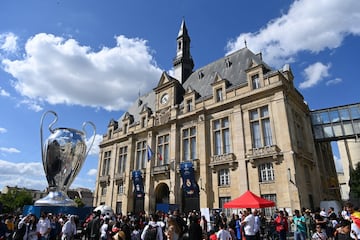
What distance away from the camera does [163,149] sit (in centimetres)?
2723

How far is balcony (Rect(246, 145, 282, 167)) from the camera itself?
18625mm

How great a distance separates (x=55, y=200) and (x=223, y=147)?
1424 centimetres

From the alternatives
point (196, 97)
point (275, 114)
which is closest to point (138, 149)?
point (196, 97)

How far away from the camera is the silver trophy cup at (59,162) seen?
1310cm

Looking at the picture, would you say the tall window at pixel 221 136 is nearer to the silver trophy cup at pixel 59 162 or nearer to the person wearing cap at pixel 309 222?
the person wearing cap at pixel 309 222

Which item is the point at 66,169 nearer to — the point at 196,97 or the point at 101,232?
the point at 101,232

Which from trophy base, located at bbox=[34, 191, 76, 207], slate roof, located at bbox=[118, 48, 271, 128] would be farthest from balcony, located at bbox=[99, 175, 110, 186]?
trophy base, located at bbox=[34, 191, 76, 207]

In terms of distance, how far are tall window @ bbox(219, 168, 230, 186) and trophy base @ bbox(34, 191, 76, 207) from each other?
40.7 ft

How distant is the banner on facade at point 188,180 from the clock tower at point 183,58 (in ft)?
43.3

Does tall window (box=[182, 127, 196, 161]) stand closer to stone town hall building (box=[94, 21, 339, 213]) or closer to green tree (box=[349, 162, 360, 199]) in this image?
stone town hall building (box=[94, 21, 339, 213])

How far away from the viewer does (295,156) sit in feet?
59.9

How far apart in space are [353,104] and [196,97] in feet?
48.3

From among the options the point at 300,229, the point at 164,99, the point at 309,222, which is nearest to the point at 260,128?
the point at 309,222

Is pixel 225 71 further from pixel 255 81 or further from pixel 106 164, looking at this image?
pixel 106 164
